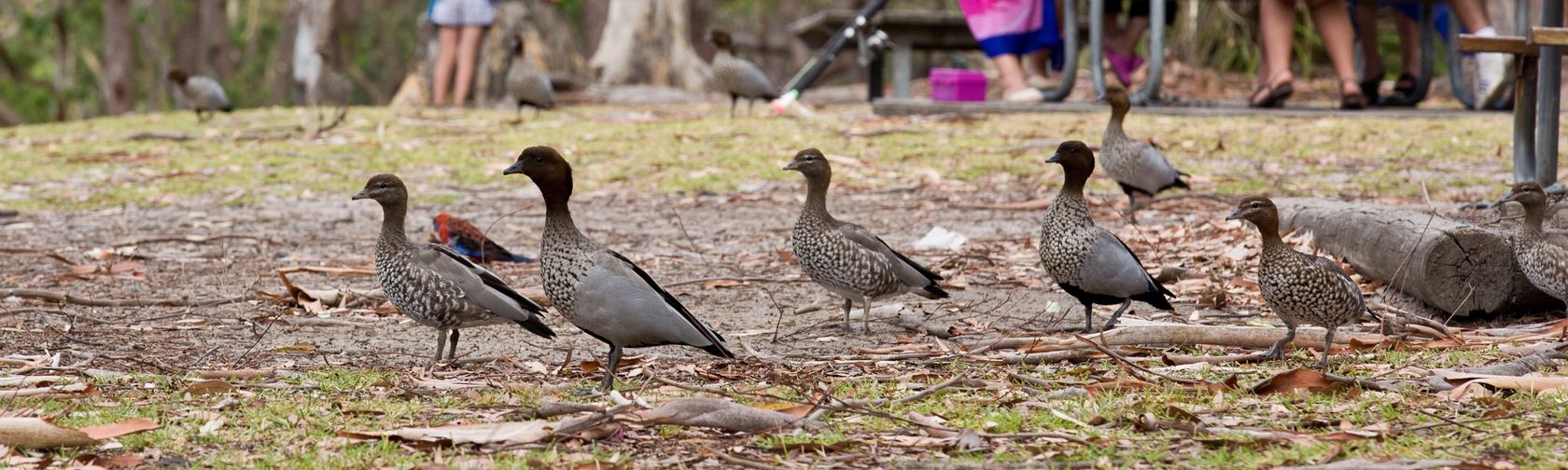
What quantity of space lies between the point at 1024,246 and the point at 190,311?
11.7 feet

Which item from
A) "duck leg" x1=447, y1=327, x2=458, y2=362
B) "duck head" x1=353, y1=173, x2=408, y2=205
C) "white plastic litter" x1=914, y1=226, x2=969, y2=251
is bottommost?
"white plastic litter" x1=914, y1=226, x2=969, y2=251

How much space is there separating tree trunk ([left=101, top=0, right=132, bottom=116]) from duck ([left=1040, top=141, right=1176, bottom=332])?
66.9ft

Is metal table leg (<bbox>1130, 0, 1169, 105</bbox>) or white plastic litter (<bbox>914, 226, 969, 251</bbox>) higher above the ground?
metal table leg (<bbox>1130, 0, 1169, 105</bbox>)

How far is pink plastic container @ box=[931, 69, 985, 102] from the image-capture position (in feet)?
45.3

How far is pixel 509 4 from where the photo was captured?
1786 cm

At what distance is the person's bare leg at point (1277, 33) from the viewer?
38.4 ft

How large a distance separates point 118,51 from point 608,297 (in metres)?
21.3

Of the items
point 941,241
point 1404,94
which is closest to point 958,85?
point 1404,94

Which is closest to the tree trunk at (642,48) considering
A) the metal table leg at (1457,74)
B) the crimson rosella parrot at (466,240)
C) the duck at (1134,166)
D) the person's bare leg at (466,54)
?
the person's bare leg at (466,54)

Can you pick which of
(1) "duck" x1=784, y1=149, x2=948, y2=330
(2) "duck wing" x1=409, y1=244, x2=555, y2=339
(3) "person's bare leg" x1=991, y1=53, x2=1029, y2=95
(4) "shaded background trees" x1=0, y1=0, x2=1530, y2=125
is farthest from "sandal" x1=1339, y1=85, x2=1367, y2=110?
(2) "duck wing" x1=409, y1=244, x2=555, y2=339

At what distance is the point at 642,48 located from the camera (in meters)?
18.9

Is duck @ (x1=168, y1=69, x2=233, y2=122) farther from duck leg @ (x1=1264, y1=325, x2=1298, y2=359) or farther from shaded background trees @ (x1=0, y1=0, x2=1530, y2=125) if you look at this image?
duck leg @ (x1=1264, y1=325, x2=1298, y2=359)

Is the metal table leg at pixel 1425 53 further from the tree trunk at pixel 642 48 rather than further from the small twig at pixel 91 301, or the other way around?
the small twig at pixel 91 301

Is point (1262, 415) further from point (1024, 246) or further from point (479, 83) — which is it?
point (479, 83)
